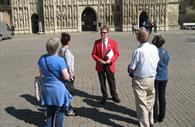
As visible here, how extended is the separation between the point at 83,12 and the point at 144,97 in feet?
168

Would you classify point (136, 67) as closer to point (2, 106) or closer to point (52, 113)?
point (52, 113)

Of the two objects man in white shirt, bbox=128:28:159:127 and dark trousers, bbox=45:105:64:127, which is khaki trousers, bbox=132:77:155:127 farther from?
dark trousers, bbox=45:105:64:127

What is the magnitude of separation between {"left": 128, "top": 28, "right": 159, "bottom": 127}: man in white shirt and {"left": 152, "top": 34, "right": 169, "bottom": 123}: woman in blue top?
22.8 inches

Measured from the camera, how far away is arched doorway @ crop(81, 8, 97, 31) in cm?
5738

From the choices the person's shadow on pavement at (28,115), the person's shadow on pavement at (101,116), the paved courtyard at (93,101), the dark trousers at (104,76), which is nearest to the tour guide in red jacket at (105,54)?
the dark trousers at (104,76)

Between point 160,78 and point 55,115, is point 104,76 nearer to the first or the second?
point 160,78

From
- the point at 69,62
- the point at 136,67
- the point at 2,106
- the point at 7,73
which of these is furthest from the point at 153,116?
the point at 7,73

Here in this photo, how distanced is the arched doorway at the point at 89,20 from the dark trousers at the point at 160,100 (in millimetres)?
49788

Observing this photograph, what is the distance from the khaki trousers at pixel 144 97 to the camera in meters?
7.04

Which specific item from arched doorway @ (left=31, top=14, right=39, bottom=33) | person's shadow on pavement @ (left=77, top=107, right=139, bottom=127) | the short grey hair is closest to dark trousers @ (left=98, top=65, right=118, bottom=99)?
person's shadow on pavement @ (left=77, top=107, right=139, bottom=127)

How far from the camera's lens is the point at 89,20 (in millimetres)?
57906

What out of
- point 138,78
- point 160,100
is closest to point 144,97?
point 138,78

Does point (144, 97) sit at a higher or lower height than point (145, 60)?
lower

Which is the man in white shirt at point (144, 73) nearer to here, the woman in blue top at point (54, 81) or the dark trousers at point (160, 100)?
the dark trousers at point (160, 100)
